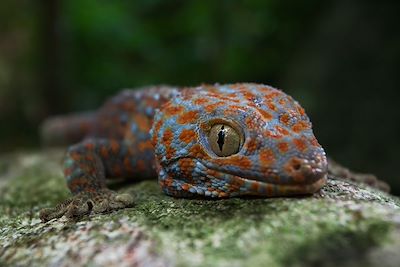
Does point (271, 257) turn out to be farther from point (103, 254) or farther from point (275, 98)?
point (275, 98)

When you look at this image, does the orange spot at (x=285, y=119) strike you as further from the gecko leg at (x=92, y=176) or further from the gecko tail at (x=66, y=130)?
the gecko tail at (x=66, y=130)

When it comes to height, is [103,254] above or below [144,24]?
below

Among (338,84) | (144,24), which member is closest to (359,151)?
(338,84)

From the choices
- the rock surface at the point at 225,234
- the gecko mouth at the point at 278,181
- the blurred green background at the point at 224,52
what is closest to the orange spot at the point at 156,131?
the rock surface at the point at 225,234

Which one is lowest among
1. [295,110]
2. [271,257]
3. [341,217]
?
[271,257]

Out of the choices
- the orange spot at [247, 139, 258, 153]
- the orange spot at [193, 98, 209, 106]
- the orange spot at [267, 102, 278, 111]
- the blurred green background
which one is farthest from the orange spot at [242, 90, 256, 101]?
the blurred green background

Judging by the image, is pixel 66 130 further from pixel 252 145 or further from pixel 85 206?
pixel 252 145

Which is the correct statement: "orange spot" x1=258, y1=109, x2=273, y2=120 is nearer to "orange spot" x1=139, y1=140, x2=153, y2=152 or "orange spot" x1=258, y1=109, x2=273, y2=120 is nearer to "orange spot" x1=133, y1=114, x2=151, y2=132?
"orange spot" x1=139, y1=140, x2=153, y2=152
